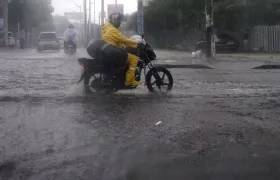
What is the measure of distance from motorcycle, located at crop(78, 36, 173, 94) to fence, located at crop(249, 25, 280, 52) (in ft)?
81.1

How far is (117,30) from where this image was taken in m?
10.5

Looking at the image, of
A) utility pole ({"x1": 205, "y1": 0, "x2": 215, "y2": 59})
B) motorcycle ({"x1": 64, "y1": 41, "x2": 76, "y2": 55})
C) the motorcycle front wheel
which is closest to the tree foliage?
motorcycle ({"x1": 64, "y1": 41, "x2": 76, "y2": 55})

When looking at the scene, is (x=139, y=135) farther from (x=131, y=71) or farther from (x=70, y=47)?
(x=70, y=47)

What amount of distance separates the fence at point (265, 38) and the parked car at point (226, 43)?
1.34m

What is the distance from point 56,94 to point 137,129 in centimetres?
379

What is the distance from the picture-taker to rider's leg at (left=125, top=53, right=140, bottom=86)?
34.4ft

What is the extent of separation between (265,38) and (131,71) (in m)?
26.6

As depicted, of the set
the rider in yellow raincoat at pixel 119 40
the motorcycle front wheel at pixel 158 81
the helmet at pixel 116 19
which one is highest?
the helmet at pixel 116 19

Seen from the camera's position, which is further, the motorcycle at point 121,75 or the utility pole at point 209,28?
the utility pole at point 209,28

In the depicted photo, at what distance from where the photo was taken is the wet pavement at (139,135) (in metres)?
5.13

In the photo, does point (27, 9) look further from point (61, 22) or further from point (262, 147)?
point (61, 22)

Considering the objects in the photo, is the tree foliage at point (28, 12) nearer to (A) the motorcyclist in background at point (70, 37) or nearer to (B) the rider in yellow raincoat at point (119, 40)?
(A) the motorcyclist in background at point (70, 37)

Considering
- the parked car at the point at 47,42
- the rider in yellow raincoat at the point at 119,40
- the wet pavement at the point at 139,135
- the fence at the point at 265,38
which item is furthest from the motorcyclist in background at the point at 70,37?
the rider in yellow raincoat at the point at 119,40

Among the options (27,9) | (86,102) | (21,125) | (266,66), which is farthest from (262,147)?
(27,9)
